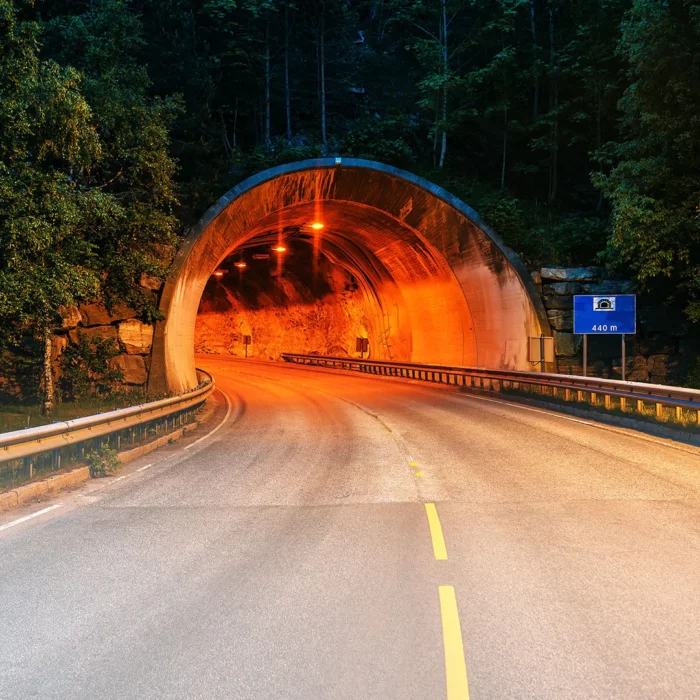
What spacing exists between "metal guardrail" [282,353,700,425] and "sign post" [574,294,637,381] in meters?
1.26

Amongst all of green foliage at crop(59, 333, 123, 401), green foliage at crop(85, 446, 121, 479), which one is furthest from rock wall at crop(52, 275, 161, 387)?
green foliage at crop(85, 446, 121, 479)

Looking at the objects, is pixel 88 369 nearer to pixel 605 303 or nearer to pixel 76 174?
pixel 76 174

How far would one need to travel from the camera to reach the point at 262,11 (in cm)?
3441

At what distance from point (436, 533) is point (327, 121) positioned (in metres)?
35.6

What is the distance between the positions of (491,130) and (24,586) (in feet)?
116

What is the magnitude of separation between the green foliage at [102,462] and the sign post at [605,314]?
49.1 ft

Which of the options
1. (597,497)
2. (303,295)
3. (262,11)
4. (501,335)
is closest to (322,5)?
(262,11)

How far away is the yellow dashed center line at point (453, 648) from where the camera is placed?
11.4ft

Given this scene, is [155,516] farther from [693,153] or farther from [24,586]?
[693,153]

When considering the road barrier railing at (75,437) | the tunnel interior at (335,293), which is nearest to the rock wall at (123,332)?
the road barrier railing at (75,437)

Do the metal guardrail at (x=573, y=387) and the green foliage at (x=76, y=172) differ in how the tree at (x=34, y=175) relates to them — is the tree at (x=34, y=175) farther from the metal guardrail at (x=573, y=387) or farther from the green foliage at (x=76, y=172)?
the metal guardrail at (x=573, y=387)

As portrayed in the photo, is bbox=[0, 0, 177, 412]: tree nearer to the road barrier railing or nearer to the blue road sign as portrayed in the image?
the road barrier railing

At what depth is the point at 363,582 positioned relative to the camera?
16.9 ft

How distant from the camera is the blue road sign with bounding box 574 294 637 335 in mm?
20312
